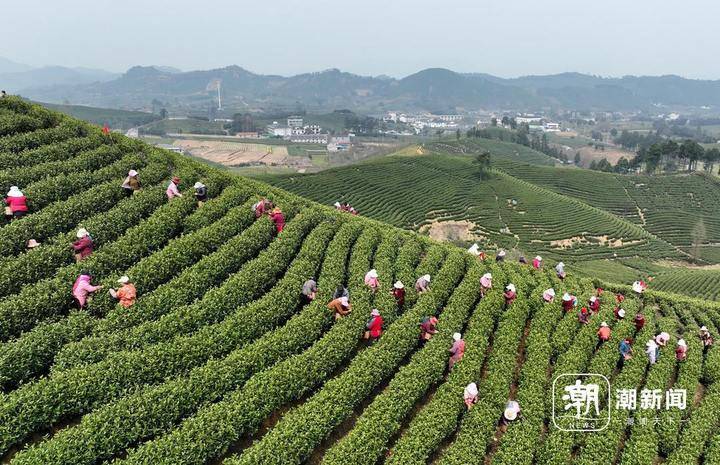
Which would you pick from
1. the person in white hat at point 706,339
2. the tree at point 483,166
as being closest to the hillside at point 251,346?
the person in white hat at point 706,339

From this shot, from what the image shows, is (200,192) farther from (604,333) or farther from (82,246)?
(604,333)

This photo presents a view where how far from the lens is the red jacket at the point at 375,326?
43.0 ft

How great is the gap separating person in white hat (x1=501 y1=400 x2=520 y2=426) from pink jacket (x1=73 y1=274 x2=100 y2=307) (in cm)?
1164

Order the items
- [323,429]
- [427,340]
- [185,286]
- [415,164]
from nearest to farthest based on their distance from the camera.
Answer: [323,429] → [185,286] → [427,340] → [415,164]

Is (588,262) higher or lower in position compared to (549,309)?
lower

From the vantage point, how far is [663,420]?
1300 centimetres

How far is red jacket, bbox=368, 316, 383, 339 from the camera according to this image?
13102 mm

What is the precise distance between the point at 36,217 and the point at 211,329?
7.17m

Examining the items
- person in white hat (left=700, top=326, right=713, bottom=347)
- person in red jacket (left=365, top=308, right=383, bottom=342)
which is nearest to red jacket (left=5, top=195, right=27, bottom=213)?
person in red jacket (left=365, top=308, right=383, bottom=342)

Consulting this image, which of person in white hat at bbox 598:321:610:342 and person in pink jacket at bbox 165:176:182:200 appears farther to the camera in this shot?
person in pink jacket at bbox 165:176:182:200

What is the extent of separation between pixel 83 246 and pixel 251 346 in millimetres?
6047

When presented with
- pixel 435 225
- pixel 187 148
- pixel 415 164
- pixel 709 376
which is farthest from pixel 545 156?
pixel 709 376

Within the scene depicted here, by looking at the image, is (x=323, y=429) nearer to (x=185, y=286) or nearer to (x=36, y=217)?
(x=185, y=286)

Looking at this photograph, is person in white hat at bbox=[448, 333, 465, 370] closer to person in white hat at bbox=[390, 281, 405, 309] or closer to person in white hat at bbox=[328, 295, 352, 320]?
person in white hat at bbox=[390, 281, 405, 309]
